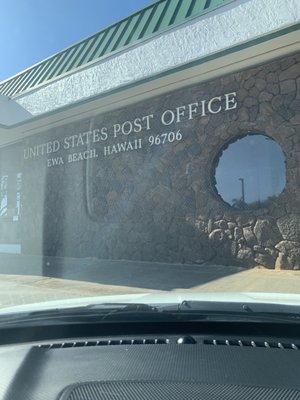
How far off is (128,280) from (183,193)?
108 inches

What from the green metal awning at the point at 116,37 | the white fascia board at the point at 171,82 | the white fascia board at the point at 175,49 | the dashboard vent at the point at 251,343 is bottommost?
the dashboard vent at the point at 251,343

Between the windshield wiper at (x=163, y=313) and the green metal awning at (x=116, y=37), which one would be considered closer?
the windshield wiper at (x=163, y=313)

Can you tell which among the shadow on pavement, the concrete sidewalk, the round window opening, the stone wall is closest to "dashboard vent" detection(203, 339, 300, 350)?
the concrete sidewalk

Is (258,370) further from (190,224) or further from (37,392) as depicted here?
(190,224)

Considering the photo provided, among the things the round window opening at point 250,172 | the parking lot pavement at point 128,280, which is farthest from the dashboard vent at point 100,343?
the round window opening at point 250,172

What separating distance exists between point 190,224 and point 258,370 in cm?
987

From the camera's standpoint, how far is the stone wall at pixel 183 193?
36.3ft

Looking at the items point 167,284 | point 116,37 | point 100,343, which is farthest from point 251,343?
point 116,37

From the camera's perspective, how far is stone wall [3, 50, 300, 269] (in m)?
11.1

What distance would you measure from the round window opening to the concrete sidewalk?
1505 mm

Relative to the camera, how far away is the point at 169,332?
3.14 meters

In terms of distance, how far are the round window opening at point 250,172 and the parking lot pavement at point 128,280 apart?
1513 mm

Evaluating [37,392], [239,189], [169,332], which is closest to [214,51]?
[239,189]

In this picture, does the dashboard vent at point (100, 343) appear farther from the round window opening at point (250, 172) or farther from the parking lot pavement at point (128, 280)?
the round window opening at point (250, 172)
